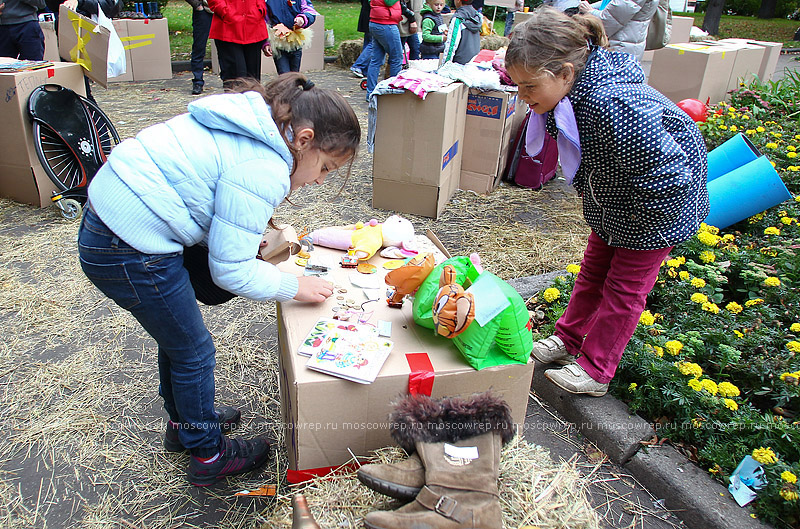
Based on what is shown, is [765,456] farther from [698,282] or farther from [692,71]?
[692,71]

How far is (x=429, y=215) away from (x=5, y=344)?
9.01ft

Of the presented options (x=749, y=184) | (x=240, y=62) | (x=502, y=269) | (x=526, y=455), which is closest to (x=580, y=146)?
(x=526, y=455)

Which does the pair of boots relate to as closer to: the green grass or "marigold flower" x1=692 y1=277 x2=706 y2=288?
"marigold flower" x1=692 y1=277 x2=706 y2=288

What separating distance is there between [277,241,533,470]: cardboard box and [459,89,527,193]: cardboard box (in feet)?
9.90

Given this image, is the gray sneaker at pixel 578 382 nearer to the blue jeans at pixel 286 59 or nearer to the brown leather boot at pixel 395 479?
the brown leather boot at pixel 395 479

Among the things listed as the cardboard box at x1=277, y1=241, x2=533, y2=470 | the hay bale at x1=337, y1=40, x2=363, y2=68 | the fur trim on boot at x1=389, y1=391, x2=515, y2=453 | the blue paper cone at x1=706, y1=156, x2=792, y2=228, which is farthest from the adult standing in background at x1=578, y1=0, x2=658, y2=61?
the hay bale at x1=337, y1=40, x2=363, y2=68

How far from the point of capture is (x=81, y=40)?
4.01 meters

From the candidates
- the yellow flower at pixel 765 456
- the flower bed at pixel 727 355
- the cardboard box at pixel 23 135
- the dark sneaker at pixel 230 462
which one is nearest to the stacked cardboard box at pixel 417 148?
the flower bed at pixel 727 355

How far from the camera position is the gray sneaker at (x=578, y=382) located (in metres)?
2.27

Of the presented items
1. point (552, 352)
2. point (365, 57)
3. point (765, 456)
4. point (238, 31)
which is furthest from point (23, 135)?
point (365, 57)

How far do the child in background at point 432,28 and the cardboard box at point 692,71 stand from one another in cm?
280

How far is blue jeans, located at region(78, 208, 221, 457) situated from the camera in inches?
57.4

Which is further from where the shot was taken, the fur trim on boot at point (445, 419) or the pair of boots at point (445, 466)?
the fur trim on boot at point (445, 419)

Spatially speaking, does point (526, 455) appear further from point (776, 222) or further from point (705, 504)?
point (776, 222)
